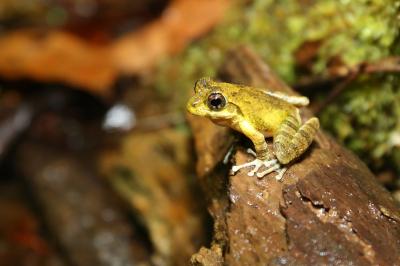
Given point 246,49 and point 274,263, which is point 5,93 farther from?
point 274,263

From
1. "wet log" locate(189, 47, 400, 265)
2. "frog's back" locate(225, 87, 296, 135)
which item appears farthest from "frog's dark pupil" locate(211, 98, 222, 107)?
"wet log" locate(189, 47, 400, 265)

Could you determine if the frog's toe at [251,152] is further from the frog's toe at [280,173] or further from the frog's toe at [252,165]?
the frog's toe at [280,173]

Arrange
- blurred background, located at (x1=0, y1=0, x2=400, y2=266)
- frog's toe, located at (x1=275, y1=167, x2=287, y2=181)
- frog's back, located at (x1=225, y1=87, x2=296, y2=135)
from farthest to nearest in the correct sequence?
1. blurred background, located at (x1=0, y1=0, x2=400, y2=266)
2. frog's back, located at (x1=225, y1=87, x2=296, y2=135)
3. frog's toe, located at (x1=275, y1=167, x2=287, y2=181)

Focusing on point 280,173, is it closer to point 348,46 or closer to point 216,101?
point 216,101

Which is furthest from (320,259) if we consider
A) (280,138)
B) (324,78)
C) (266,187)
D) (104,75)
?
(104,75)

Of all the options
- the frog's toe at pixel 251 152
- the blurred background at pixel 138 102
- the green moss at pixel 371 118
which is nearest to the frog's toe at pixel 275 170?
the frog's toe at pixel 251 152

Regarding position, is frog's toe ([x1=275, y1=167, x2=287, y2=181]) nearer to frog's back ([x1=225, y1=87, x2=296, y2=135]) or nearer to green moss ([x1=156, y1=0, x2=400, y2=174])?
frog's back ([x1=225, y1=87, x2=296, y2=135])
